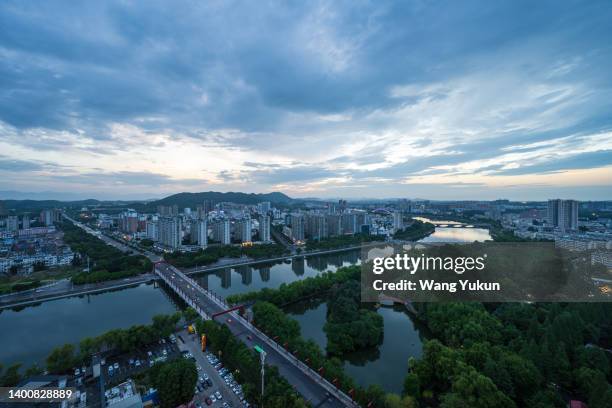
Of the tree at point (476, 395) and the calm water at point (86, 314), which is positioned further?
the calm water at point (86, 314)

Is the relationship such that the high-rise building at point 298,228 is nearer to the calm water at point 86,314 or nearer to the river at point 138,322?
the calm water at point 86,314

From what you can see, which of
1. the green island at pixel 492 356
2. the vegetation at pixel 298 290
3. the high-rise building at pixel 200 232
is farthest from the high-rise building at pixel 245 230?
the green island at pixel 492 356

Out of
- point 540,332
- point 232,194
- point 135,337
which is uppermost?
point 232,194

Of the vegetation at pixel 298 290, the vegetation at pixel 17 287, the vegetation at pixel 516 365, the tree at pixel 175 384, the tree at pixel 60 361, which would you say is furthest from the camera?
the vegetation at pixel 17 287

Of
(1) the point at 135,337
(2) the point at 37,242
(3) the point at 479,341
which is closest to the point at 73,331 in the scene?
(1) the point at 135,337

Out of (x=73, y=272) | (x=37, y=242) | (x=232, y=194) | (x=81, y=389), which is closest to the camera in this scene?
(x=81, y=389)

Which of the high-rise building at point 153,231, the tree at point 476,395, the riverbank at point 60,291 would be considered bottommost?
the riverbank at point 60,291

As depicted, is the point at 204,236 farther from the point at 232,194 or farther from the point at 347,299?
the point at 232,194
